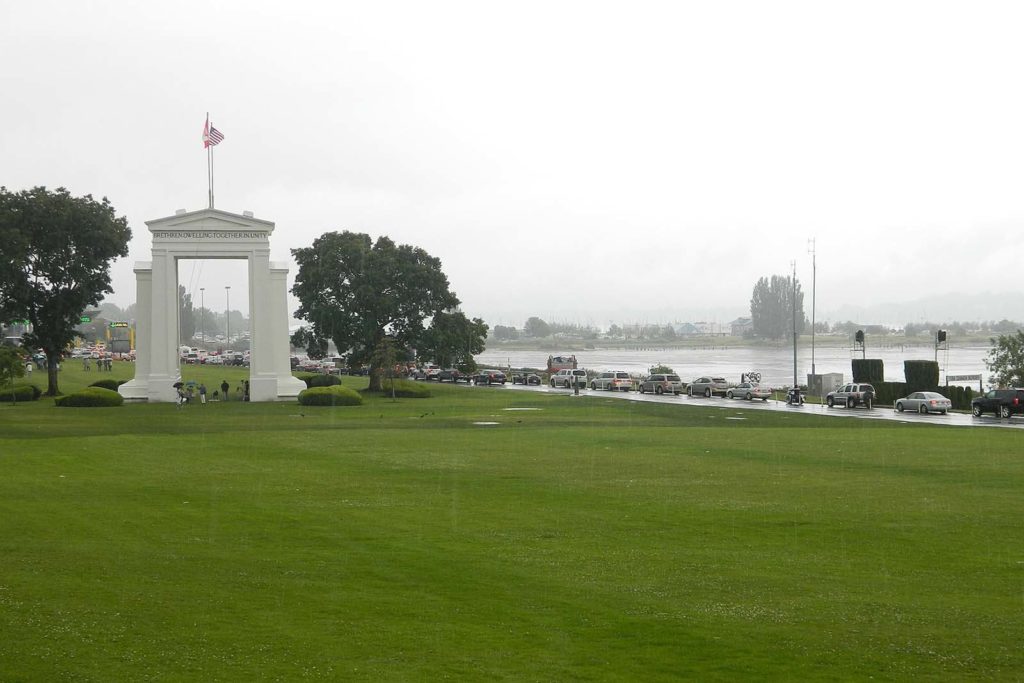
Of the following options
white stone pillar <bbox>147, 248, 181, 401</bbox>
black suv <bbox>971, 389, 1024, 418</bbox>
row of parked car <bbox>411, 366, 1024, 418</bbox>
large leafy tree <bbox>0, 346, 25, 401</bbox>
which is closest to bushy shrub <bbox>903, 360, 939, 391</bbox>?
row of parked car <bbox>411, 366, 1024, 418</bbox>

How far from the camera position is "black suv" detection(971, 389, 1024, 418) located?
49.8 meters

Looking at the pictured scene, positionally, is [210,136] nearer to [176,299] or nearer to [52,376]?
[176,299]

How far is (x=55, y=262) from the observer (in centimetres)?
7206

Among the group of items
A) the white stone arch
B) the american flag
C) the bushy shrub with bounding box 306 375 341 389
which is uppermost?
the american flag

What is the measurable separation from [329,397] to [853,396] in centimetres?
2887

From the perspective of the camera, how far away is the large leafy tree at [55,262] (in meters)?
70.8

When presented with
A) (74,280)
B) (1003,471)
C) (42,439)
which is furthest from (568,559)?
(74,280)

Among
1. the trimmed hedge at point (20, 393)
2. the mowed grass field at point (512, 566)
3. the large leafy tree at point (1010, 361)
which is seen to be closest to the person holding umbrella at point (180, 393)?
the trimmed hedge at point (20, 393)

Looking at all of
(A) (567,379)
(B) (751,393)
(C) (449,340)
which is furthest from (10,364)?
(A) (567,379)

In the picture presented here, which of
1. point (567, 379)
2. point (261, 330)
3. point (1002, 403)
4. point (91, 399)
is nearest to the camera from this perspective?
point (1002, 403)

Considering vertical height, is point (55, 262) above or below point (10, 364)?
above

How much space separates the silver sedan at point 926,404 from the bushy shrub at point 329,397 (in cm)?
2899

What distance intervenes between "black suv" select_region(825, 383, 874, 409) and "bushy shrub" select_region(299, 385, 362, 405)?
2690 cm

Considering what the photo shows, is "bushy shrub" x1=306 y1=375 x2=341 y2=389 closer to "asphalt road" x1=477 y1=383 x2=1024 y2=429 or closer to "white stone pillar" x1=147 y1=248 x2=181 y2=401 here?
"white stone pillar" x1=147 y1=248 x2=181 y2=401
